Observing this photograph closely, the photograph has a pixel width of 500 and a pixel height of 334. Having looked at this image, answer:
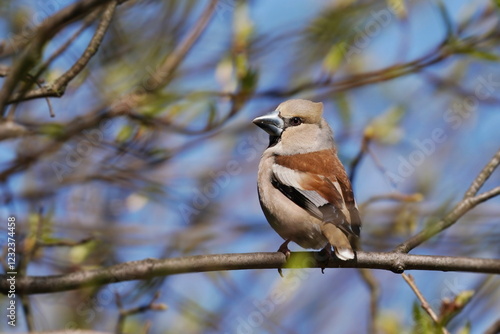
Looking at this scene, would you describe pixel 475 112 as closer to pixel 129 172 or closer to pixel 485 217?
pixel 485 217

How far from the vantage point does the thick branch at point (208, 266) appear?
10.2 ft

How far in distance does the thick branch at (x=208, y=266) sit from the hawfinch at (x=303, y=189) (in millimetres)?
257

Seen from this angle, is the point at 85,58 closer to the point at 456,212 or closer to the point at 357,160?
the point at 357,160

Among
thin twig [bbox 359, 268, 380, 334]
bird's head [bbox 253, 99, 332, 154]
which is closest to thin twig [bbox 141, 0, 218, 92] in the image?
bird's head [bbox 253, 99, 332, 154]

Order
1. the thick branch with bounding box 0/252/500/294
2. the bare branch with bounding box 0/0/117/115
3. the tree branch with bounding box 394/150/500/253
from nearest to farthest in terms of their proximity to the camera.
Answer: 1. the bare branch with bounding box 0/0/117/115
2. the thick branch with bounding box 0/252/500/294
3. the tree branch with bounding box 394/150/500/253

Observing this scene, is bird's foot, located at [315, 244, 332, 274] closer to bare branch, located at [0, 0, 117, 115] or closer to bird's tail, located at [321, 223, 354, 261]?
bird's tail, located at [321, 223, 354, 261]

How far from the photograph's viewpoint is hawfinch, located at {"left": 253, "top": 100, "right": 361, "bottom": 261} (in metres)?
4.04

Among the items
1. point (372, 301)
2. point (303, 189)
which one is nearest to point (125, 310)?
point (303, 189)

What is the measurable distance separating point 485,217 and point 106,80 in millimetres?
3643

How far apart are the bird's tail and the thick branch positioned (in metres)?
0.05

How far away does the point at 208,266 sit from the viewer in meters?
3.26

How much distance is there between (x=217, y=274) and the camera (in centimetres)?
495

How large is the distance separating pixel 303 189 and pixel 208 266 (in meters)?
1.24

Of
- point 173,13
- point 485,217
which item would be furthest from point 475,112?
point 173,13
